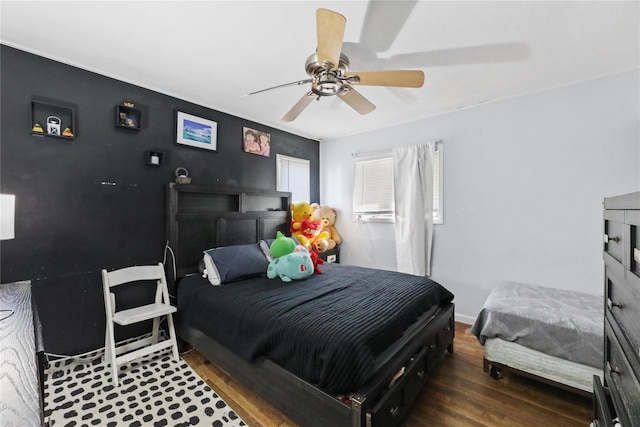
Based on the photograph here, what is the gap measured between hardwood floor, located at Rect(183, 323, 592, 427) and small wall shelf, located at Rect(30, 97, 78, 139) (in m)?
2.15

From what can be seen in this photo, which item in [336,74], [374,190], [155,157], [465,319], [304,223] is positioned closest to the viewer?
[336,74]

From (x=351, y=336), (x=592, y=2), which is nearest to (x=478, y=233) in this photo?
(x=592, y=2)

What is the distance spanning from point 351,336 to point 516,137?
271 centimetres

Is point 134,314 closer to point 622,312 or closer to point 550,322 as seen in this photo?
point 622,312

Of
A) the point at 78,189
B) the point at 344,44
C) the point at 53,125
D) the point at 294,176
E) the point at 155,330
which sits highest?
the point at 344,44

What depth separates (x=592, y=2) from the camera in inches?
60.4

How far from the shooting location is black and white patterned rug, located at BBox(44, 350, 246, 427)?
161cm

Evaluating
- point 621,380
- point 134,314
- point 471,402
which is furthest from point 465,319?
point 134,314

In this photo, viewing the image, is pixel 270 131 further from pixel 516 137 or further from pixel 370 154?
pixel 516 137

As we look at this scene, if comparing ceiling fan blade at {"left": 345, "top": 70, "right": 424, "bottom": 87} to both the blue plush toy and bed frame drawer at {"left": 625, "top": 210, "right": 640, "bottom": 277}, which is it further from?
the blue plush toy

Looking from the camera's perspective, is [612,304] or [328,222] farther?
[328,222]

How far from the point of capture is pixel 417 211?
3.32m

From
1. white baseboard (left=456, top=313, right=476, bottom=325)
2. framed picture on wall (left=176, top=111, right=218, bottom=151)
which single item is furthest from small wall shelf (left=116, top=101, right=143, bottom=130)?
white baseboard (left=456, top=313, right=476, bottom=325)

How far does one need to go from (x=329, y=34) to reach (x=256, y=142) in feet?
7.52
